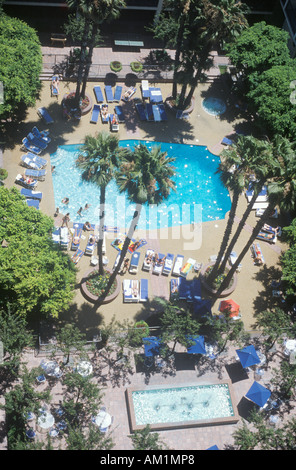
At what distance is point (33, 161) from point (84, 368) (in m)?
21.1

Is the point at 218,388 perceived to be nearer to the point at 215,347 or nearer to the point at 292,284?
the point at 215,347

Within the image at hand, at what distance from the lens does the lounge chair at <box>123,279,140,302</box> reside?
146 ft

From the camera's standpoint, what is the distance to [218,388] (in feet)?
136

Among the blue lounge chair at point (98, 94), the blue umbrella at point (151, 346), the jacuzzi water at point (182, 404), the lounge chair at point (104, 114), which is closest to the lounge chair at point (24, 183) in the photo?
the lounge chair at point (104, 114)

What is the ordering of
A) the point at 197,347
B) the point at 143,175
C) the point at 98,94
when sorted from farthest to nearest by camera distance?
1. the point at 98,94
2. the point at 197,347
3. the point at 143,175

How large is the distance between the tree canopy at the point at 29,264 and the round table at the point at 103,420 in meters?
8.34

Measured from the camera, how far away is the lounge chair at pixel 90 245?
1821 inches

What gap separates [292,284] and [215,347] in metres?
8.90

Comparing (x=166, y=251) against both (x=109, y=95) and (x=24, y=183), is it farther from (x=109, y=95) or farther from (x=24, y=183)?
(x=109, y=95)

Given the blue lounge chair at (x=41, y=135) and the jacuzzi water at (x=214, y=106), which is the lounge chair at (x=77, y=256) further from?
the jacuzzi water at (x=214, y=106)

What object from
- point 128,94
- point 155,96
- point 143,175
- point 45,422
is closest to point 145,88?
point 155,96

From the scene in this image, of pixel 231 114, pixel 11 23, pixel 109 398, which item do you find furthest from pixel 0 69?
pixel 109 398

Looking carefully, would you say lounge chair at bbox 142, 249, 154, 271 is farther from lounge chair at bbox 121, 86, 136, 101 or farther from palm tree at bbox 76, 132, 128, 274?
lounge chair at bbox 121, 86, 136, 101

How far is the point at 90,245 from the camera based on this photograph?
153ft
